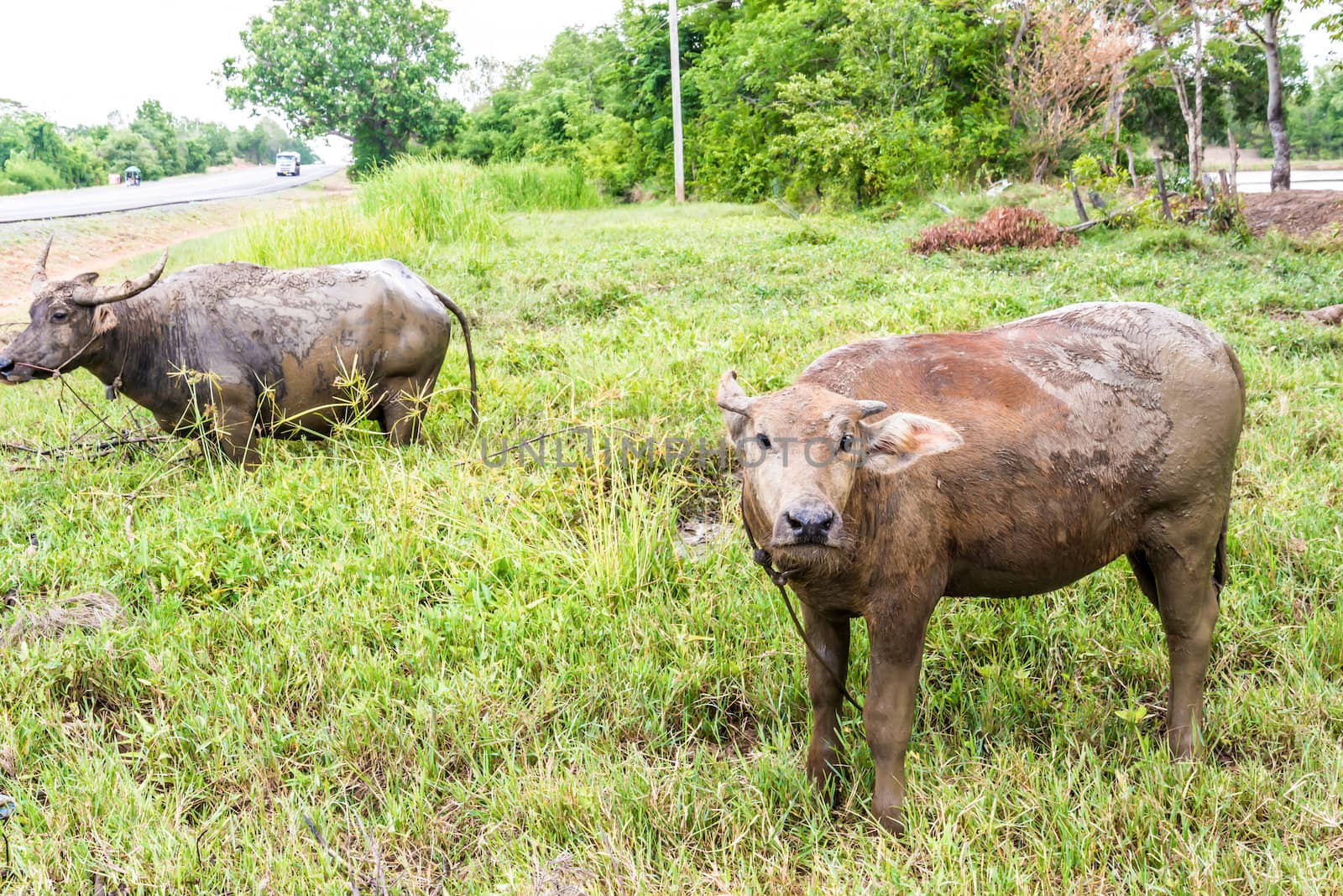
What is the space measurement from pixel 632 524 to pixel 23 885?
1976mm

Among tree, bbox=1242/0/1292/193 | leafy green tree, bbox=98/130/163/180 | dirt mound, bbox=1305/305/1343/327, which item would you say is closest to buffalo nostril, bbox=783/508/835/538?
dirt mound, bbox=1305/305/1343/327

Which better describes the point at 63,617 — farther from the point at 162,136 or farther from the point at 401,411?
the point at 162,136

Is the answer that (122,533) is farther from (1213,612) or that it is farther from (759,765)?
(1213,612)

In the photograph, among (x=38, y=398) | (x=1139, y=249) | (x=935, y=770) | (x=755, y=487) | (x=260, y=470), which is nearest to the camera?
(x=755, y=487)

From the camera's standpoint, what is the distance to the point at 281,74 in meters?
29.8

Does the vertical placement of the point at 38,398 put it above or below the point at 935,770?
above

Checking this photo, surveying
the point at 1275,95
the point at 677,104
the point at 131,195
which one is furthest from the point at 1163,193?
the point at 131,195

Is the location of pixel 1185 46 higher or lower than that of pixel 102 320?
higher

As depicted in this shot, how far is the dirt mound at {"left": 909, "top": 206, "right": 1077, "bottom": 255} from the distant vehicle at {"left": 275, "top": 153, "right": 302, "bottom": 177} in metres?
24.0

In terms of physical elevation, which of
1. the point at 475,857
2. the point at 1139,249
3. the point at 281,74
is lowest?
the point at 475,857

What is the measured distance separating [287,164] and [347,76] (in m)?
3.76

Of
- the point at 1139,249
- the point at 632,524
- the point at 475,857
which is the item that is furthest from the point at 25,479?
the point at 1139,249

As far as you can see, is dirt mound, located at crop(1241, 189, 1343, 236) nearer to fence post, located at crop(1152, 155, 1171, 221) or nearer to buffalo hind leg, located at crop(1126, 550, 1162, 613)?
fence post, located at crop(1152, 155, 1171, 221)

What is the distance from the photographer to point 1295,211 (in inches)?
418
